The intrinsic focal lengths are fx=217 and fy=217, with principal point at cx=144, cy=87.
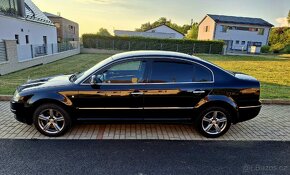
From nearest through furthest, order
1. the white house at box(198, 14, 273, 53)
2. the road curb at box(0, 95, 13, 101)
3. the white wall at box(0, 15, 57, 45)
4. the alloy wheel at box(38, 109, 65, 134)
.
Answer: the alloy wheel at box(38, 109, 65, 134) → the road curb at box(0, 95, 13, 101) → the white wall at box(0, 15, 57, 45) → the white house at box(198, 14, 273, 53)

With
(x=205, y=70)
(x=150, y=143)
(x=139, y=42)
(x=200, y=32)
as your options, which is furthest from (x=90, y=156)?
(x=200, y=32)

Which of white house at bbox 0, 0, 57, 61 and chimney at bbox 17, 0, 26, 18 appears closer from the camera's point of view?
white house at bbox 0, 0, 57, 61

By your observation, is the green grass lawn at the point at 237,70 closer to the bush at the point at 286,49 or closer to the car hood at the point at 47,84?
the car hood at the point at 47,84

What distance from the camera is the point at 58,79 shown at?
4527 mm

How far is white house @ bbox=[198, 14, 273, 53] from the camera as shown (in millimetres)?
41406

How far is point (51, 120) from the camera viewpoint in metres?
4.13

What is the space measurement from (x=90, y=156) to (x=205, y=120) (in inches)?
89.4

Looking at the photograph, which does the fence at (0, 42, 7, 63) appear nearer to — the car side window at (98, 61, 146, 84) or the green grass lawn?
the green grass lawn

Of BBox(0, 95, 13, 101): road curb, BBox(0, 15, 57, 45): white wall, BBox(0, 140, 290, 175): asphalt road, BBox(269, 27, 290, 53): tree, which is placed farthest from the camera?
BBox(269, 27, 290, 53): tree

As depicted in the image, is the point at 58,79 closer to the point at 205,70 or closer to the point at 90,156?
the point at 90,156

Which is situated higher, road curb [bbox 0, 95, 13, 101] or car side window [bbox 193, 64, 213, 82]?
car side window [bbox 193, 64, 213, 82]

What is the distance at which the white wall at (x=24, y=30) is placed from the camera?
1512 centimetres

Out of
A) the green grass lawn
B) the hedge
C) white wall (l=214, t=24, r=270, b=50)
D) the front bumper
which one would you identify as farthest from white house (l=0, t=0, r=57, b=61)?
white wall (l=214, t=24, r=270, b=50)

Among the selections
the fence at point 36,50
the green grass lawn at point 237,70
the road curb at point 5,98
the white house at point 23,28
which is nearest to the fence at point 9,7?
the white house at point 23,28
